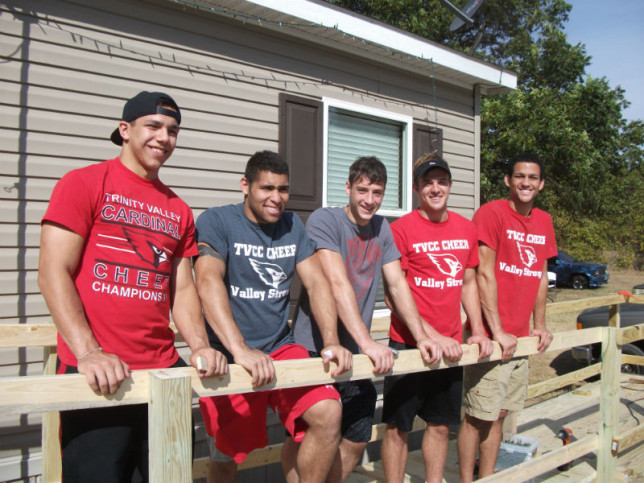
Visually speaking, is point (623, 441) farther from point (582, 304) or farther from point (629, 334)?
point (582, 304)

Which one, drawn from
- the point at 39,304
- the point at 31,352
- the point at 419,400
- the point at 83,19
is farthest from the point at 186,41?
the point at 419,400

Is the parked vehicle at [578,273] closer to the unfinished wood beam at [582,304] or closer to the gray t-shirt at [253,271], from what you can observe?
the unfinished wood beam at [582,304]

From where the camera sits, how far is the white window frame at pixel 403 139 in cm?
503

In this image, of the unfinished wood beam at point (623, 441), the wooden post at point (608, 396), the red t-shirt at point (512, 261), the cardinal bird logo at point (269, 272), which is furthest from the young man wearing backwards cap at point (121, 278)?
the unfinished wood beam at point (623, 441)

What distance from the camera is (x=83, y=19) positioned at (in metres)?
3.79

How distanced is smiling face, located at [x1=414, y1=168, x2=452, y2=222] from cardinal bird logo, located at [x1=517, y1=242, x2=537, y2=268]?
0.67 meters

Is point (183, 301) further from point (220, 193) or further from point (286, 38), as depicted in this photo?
point (286, 38)

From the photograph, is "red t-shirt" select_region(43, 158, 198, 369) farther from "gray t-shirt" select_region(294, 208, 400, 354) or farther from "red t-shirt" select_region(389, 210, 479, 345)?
"red t-shirt" select_region(389, 210, 479, 345)

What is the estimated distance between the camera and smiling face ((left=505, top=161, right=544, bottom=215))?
3361 millimetres

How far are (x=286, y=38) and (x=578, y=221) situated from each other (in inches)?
844

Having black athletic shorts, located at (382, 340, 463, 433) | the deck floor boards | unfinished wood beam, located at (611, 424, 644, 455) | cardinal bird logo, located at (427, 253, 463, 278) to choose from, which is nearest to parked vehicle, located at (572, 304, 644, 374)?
the deck floor boards

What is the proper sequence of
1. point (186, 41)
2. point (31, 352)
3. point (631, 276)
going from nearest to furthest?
point (31, 352) → point (186, 41) → point (631, 276)

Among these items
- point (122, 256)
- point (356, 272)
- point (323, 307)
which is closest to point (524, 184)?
point (356, 272)

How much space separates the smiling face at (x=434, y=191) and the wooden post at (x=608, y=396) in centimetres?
144
